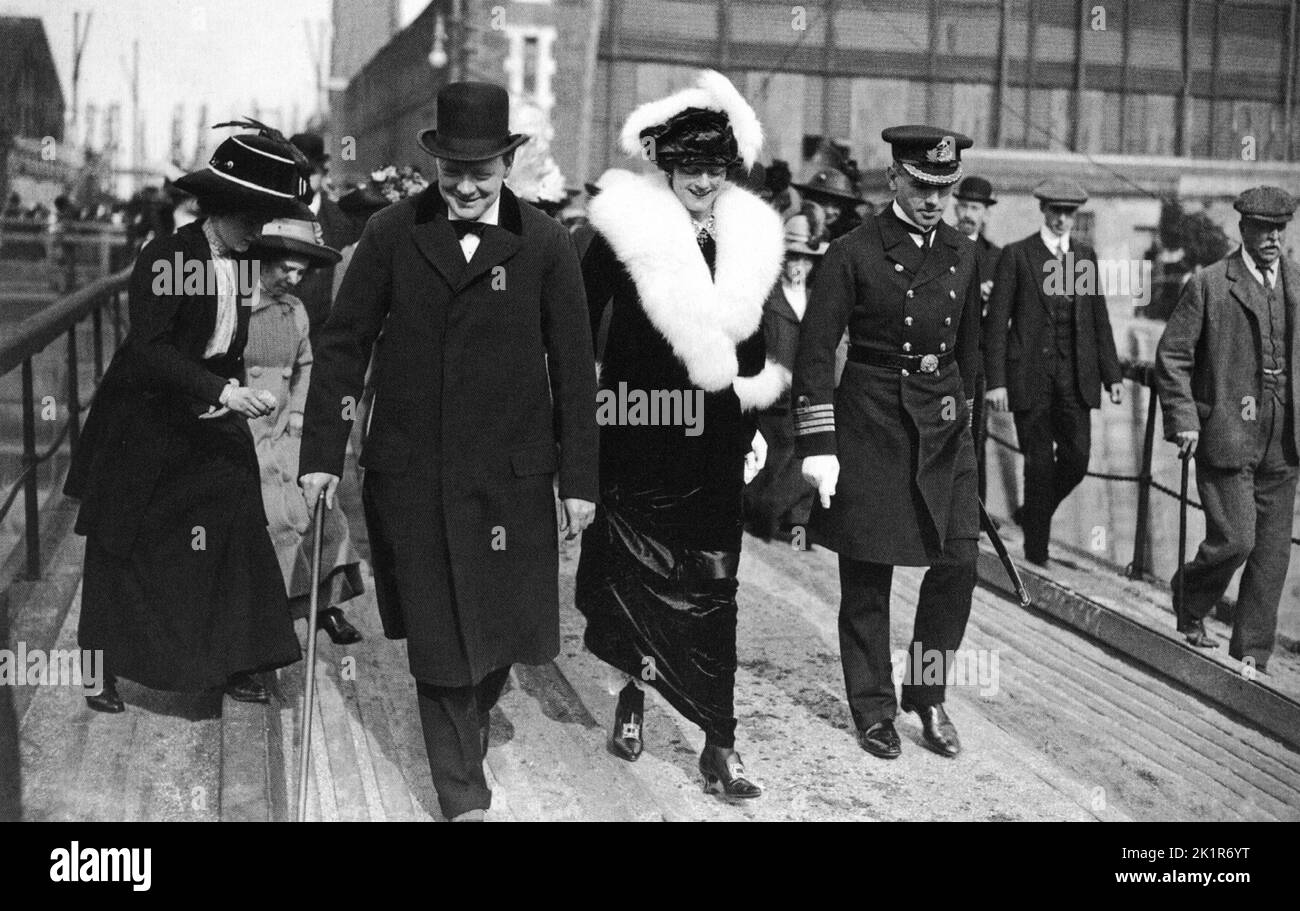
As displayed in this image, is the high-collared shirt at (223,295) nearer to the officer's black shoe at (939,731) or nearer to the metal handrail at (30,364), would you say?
the metal handrail at (30,364)

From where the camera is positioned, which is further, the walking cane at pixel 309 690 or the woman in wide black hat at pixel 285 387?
the woman in wide black hat at pixel 285 387

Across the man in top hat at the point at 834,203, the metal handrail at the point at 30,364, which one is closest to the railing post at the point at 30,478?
the metal handrail at the point at 30,364

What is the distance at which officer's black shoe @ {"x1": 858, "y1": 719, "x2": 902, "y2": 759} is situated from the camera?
556 cm

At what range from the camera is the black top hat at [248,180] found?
5.44 meters

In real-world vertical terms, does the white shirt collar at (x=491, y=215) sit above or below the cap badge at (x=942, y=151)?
below

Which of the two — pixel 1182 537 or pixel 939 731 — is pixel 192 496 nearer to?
pixel 939 731

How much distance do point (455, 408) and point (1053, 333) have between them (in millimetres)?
4971

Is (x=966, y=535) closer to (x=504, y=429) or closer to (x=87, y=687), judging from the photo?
(x=504, y=429)

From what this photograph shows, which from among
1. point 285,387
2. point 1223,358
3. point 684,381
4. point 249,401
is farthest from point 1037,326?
point 249,401

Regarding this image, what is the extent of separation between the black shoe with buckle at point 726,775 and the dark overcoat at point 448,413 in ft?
2.68

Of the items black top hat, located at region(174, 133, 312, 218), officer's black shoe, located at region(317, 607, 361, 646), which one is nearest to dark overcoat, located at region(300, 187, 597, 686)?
black top hat, located at region(174, 133, 312, 218)

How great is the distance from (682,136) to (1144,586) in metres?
4.72

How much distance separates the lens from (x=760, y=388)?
17.4 ft

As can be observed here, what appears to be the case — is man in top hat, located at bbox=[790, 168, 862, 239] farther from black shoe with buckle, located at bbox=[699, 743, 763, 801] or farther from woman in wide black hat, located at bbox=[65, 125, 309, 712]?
black shoe with buckle, located at bbox=[699, 743, 763, 801]
